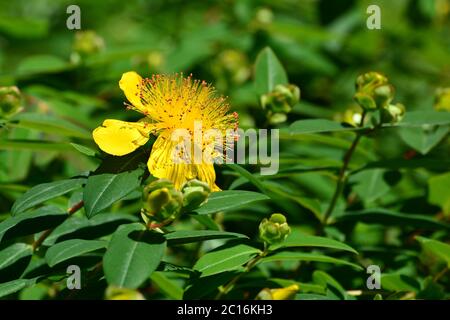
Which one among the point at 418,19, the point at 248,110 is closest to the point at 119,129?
the point at 248,110

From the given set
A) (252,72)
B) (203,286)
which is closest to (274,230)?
(203,286)

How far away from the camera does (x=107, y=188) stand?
1411 millimetres

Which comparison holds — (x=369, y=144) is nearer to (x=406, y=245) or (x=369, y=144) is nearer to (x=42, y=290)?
(x=406, y=245)

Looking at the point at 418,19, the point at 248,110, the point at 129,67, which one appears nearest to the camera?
the point at 129,67

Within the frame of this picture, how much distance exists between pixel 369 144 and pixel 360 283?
1.35 ft

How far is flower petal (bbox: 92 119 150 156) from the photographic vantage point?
4.97ft

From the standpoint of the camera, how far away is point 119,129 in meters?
1.53

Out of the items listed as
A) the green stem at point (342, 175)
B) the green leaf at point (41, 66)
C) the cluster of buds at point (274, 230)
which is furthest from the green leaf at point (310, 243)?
the green leaf at point (41, 66)

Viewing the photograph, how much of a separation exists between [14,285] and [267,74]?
928 millimetres

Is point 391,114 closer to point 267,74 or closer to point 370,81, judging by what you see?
point 370,81

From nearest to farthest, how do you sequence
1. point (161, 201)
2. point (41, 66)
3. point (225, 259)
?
point (161, 201)
point (225, 259)
point (41, 66)

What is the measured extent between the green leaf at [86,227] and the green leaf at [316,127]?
42cm
